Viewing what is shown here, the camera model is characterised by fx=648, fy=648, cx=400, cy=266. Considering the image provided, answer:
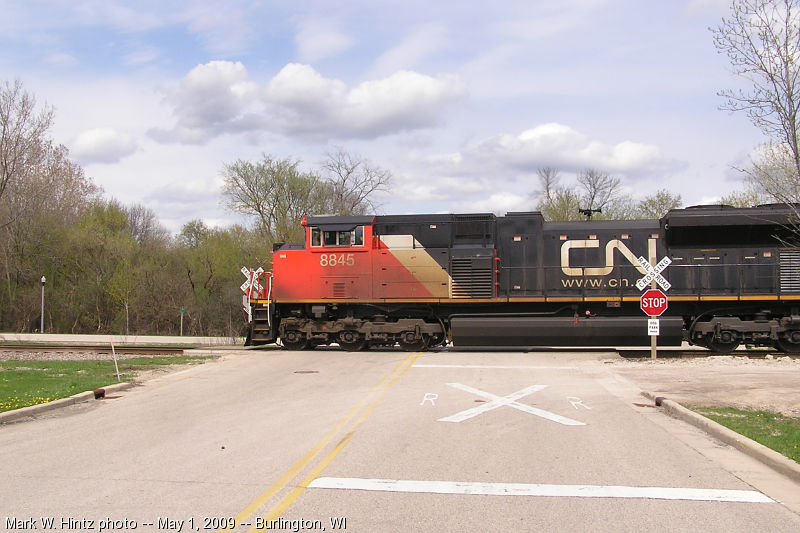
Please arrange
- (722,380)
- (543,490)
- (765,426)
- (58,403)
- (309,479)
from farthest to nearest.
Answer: (722,380) < (58,403) < (765,426) < (309,479) < (543,490)

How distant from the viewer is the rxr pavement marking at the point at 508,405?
33.2 feet

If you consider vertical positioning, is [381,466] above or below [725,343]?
below

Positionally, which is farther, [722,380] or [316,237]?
[316,237]

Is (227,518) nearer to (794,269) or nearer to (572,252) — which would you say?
(572,252)

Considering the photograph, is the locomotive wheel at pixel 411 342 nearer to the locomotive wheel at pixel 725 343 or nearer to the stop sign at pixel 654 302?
the stop sign at pixel 654 302

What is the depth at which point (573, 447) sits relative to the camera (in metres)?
8.21

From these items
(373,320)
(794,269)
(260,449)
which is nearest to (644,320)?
(794,269)

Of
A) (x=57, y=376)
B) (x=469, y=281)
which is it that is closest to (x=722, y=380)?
(x=469, y=281)

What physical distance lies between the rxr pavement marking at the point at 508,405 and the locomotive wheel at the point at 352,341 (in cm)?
800

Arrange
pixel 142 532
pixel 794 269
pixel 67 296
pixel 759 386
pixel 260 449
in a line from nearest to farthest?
1. pixel 142 532
2. pixel 260 449
3. pixel 759 386
4. pixel 794 269
5. pixel 67 296

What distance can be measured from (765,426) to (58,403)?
1138cm

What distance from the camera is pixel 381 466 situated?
23.5 feet

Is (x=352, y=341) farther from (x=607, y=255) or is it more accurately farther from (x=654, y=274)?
(x=654, y=274)

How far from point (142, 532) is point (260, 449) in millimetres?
2988
